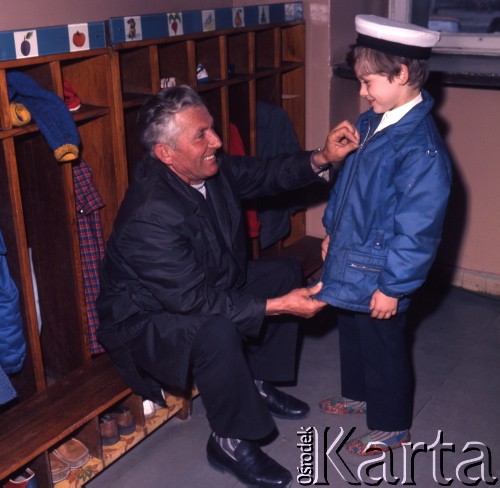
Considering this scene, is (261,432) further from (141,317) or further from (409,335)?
(409,335)

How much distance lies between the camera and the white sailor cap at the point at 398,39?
2092 millimetres

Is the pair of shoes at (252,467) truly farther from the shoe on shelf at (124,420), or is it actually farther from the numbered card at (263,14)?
the numbered card at (263,14)

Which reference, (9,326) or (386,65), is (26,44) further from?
(386,65)

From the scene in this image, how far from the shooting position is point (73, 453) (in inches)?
94.2

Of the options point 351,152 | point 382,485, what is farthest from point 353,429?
point 351,152

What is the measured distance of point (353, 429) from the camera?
8.72 ft

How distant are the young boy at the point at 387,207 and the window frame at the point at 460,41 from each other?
1604 millimetres

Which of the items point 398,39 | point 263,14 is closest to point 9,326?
point 398,39

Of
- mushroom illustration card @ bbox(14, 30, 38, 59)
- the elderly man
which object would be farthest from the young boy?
mushroom illustration card @ bbox(14, 30, 38, 59)

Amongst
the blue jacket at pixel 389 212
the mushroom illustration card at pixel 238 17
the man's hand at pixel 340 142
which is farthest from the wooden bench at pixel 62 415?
the mushroom illustration card at pixel 238 17

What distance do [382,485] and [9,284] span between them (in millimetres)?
1420

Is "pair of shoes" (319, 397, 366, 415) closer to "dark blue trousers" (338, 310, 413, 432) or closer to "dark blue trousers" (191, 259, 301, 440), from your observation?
"dark blue trousers" (338, 310, 413, 432)

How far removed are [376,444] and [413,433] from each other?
0.58 ft

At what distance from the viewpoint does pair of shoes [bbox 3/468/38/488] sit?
7.42ft
